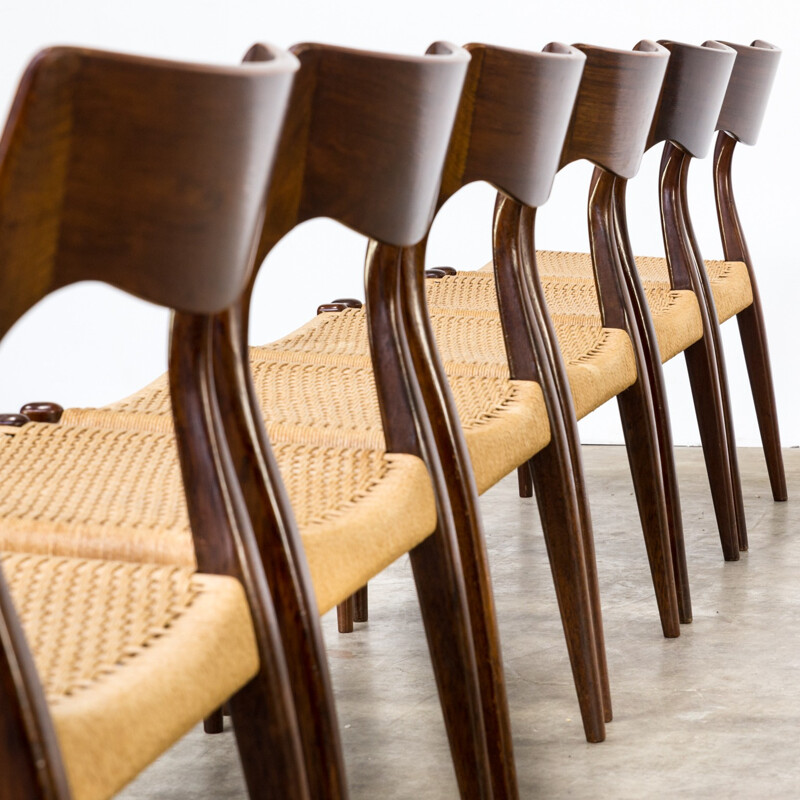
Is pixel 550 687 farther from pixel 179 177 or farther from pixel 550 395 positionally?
pixel 179 177

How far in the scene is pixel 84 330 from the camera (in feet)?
11.6

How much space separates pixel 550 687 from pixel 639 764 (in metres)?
0.23

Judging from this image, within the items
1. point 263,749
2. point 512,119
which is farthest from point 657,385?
point 263,749

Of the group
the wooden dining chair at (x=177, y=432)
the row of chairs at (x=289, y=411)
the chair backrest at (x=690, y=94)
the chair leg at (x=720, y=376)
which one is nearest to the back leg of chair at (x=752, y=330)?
the chair leg at (x=720, y=376)

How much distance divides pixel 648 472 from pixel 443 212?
5.43ft

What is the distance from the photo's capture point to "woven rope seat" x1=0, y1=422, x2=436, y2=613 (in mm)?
926

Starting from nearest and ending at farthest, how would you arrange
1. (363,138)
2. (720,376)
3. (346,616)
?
(363,138) < (346,616) < (720,376)

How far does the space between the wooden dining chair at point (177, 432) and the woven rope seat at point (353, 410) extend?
0.40 metres

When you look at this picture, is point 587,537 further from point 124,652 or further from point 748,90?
point 748,90

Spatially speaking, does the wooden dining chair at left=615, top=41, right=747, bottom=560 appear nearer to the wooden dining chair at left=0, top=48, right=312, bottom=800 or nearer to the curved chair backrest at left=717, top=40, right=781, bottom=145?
the curved chair backrest at left=717, top=40, right=781, bottom=145

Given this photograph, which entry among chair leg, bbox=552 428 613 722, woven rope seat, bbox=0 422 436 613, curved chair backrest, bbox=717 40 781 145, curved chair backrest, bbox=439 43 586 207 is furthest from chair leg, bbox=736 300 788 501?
woven rope seat, bbox=0 422 436 613

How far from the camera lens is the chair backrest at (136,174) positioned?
1.92 ft

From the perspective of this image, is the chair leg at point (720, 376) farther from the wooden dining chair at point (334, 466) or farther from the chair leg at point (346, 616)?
the wooden dining chair at point (334, 466)

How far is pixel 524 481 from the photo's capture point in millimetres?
2561
